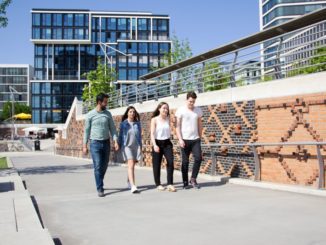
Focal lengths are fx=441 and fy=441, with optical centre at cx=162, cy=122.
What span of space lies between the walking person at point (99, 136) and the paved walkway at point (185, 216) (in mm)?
434

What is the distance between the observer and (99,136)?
25.2 feet

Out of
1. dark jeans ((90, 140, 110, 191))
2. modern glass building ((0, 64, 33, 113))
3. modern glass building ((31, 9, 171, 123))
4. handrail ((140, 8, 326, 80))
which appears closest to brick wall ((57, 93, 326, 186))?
handrail ((140, 8, 326, 80))

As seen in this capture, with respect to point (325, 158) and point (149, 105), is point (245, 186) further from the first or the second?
point (149, 105)

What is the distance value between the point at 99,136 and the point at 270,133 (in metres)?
3.64

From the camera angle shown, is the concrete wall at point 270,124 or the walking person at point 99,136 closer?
the walking person at point 99,136

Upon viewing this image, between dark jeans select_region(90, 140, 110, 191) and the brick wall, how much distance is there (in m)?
3.41

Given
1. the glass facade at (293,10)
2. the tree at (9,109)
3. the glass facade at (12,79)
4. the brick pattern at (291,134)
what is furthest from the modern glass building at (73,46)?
the brick pattern at (291,134)

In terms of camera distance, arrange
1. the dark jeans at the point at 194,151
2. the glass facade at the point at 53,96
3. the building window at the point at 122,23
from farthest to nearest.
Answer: the building window at the point at 122,23 → the glass facade at the point at 53,96 → the dark jeans at the point at 194,151

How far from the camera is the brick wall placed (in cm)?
805

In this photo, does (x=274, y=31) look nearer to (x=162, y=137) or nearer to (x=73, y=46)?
(x=162, y=137)

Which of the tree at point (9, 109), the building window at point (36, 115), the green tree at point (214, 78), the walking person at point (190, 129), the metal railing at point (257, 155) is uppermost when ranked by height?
the tree at point (9, 109)

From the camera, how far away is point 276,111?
8969 mm

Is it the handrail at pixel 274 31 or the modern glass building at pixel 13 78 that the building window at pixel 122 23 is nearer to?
the modern glass building at pixel 13 78

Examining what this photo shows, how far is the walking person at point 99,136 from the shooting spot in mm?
7637
